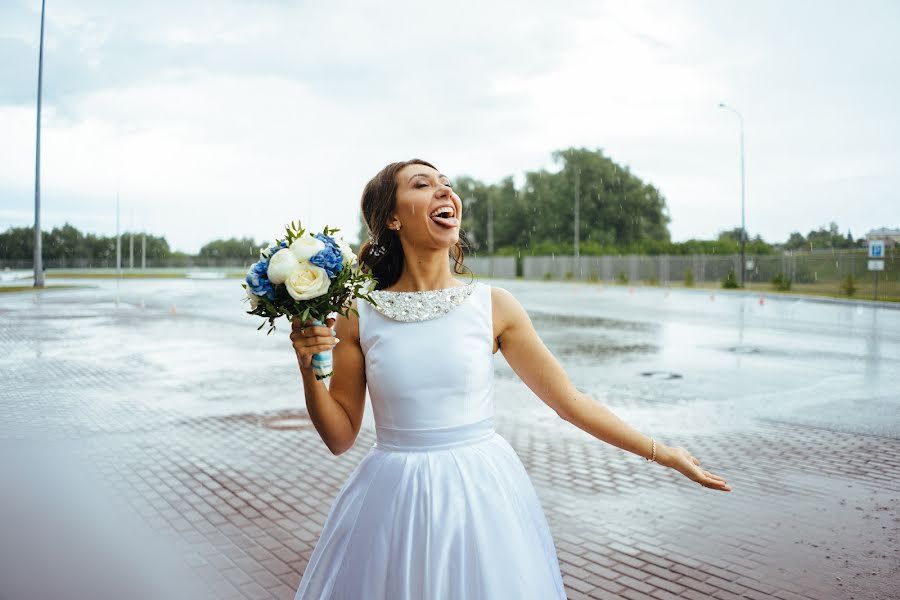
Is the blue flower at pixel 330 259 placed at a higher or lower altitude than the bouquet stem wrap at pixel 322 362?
higher

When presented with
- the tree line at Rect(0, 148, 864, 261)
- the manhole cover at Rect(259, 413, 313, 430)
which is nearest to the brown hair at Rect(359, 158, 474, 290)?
the manhole cover at Rect(259, 413, 313, 430)

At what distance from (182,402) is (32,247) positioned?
4221mm

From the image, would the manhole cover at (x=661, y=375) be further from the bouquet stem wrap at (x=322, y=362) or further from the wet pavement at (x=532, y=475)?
the bouquet stem wrap at (x=322, y=362)

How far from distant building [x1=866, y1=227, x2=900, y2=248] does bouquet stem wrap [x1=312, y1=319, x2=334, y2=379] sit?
3455cm

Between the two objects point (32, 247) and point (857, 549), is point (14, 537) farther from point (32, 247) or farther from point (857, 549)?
point (32, 247)

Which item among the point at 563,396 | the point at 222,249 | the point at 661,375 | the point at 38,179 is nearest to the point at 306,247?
the point at 563,396

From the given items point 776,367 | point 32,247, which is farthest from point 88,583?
point 776,367

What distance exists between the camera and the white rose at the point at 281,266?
6.54ft

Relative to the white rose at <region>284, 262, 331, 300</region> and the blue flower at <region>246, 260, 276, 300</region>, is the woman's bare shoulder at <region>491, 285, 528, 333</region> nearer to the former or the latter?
the white rose at <region>284, 262, 331, 300</region>

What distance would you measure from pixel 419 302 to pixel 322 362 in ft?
1.23

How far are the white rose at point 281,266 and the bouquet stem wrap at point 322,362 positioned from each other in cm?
15

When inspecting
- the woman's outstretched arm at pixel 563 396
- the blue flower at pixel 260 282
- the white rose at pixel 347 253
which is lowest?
the woman's outstretched arm at pixel 563 396

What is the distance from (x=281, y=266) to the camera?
1994 mm

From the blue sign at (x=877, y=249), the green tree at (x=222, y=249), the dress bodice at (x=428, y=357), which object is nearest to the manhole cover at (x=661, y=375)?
the dress bodice at (x=428, y=357)
